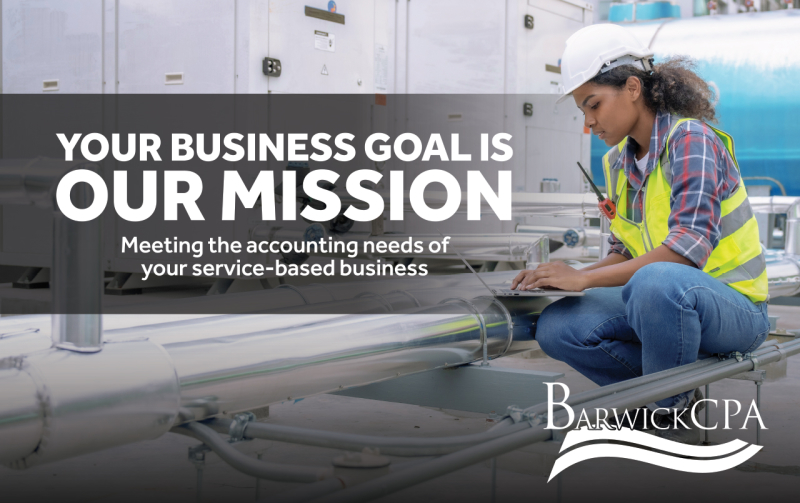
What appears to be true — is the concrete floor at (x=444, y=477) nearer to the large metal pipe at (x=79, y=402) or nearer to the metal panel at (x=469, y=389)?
the metal panel at (x=469, y=389)

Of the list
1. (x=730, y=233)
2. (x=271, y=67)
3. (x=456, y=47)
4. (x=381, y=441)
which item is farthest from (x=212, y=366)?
(x=456, y=47)

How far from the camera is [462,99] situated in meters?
5.52

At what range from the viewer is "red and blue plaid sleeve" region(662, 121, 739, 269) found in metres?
1.80

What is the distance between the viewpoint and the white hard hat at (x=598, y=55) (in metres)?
1.94

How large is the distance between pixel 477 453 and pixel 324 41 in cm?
352

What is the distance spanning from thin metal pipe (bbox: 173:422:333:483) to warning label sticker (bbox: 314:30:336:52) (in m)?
3.31

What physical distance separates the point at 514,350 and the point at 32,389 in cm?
133

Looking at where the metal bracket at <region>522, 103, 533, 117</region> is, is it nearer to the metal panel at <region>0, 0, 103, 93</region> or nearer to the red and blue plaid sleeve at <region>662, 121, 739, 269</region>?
the metal panel at <region>0, 0, 103, 93</region>

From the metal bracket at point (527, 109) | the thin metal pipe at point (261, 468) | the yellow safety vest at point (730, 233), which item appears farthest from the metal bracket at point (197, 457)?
the metal bracket at point (527, 109)

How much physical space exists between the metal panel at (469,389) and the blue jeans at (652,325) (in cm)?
23

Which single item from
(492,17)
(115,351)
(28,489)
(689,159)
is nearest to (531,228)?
(492,17)

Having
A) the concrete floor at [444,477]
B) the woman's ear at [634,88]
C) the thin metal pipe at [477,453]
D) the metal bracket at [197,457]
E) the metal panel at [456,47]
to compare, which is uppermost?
the metal panel at [456,47]

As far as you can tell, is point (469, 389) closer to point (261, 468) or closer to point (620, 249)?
point (620, 249)

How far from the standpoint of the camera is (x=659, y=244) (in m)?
1.99
